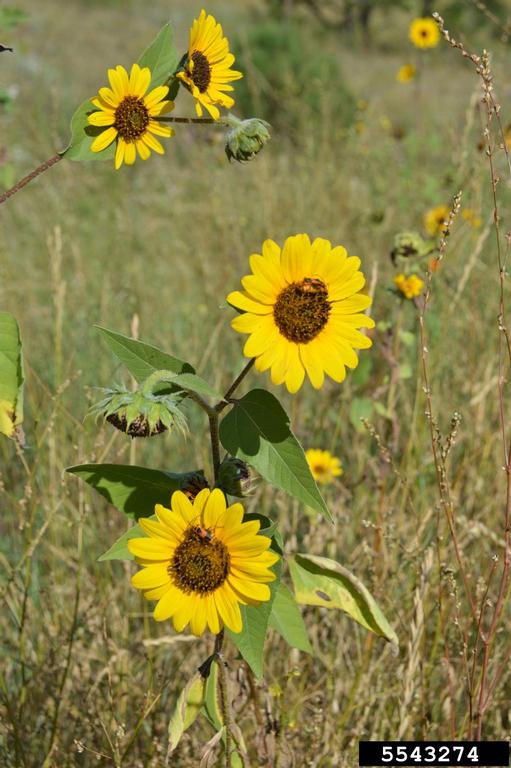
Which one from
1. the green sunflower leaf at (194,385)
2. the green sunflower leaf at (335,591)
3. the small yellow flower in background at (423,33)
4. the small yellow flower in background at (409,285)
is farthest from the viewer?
the small yellow flower in background at (423,33)

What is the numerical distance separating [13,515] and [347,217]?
187 centimetres

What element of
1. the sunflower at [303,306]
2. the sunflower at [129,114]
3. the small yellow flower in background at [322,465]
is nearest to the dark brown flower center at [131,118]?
the sunflower at [129,114]

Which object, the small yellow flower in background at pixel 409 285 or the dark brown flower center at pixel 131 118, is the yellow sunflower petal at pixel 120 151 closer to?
the dark brown flower center at pixel 131 118

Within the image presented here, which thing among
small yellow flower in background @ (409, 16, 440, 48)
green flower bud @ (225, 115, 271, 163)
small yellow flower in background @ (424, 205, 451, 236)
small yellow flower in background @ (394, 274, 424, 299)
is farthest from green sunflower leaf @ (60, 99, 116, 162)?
small yellow flower in background @ (409, 16, 440, 48)

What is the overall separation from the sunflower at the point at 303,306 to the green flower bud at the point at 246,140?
0.13 m

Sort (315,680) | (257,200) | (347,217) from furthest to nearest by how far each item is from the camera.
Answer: (257,200)
(347,217)
(315,680)

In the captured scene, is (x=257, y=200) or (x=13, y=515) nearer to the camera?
(x=13, y=515)

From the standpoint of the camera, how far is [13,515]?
1.84 m

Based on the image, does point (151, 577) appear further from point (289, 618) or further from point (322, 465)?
point (322, 465)

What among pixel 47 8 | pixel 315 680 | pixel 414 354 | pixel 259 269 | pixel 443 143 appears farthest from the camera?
pixel 47 8

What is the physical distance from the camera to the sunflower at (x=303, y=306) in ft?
2.46

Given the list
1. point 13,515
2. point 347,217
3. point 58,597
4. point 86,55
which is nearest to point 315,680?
point 58,597

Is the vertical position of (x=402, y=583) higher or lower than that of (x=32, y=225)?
lower

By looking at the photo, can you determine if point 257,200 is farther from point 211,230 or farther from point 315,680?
point 315,680
